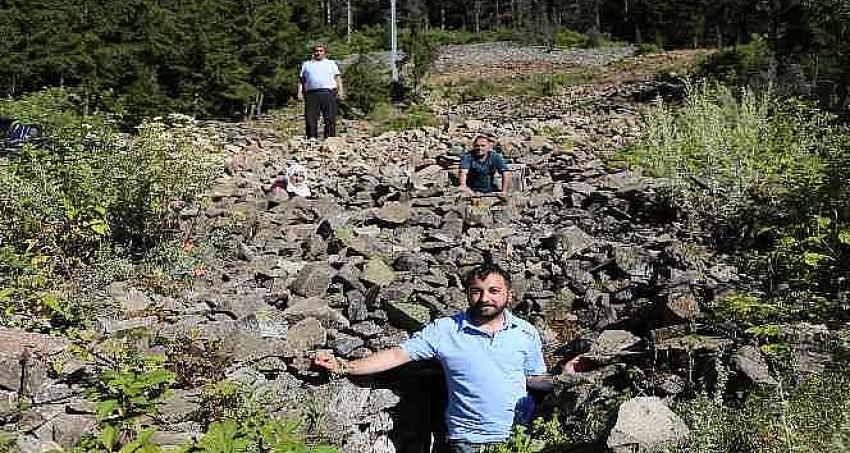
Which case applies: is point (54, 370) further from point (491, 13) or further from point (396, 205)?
point (491, 13)

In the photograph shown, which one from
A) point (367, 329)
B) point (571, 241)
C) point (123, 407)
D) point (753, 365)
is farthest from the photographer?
point (571, 241)

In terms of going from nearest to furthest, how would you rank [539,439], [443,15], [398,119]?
[539,439], [398,119], [443,15]

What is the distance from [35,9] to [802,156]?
22287 mm

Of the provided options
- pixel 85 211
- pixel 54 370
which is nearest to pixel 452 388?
pixel 54 370

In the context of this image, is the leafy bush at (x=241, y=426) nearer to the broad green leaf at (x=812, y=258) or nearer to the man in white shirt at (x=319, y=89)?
the broad green leaf at (x=812, y=258)

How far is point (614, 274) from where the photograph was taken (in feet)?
20.1

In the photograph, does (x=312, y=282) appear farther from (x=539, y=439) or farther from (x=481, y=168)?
(x=481, y=168)

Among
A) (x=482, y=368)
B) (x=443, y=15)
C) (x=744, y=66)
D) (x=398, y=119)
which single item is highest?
(x=443, y=15)

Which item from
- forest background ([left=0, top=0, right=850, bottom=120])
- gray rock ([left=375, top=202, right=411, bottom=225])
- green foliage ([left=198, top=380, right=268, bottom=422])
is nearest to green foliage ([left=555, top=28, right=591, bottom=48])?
forest background ([left=0, top=0, right=850, bottom=120])

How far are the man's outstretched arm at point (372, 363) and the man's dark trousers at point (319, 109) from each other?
25.9 ft

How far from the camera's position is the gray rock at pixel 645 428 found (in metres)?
3.44

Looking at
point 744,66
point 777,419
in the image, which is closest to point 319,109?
point 744,66

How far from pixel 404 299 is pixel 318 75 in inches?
276

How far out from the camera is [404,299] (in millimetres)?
5762
